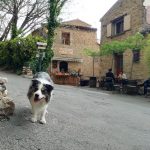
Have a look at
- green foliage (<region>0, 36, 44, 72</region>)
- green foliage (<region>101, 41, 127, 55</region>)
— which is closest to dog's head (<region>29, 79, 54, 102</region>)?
green foliage (<region>101, 41, 127, 55</region>)

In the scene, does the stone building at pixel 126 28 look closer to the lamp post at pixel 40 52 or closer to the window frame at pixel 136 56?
the window frame at pixel 136 56

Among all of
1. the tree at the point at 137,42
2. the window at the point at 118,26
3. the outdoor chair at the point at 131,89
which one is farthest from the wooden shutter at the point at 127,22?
the outdoor chair at the point at 131,89

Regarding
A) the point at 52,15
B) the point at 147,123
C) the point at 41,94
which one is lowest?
the point at 147,123

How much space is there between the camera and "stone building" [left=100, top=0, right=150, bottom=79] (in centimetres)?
2534

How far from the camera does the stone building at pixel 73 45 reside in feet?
119

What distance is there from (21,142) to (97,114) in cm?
451

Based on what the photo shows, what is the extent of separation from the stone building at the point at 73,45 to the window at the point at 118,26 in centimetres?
758

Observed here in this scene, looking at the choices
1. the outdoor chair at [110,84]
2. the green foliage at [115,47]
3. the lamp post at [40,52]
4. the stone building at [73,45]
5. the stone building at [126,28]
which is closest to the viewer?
the green foliage at [115,47]

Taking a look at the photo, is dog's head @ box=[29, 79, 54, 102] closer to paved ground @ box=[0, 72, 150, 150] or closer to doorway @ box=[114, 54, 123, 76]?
paved ground @ box=[0, 72, 150, 150]

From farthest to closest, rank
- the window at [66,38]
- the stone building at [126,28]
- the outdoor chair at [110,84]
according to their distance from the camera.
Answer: the window at [66,38], the stone building at [126,28], the outdoor chair at [110,84]

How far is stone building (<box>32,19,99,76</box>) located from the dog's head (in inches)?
1073

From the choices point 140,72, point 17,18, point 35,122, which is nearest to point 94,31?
point 17,18

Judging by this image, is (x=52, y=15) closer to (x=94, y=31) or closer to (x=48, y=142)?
(x=94, y=31)

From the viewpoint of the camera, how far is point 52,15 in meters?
27.7
